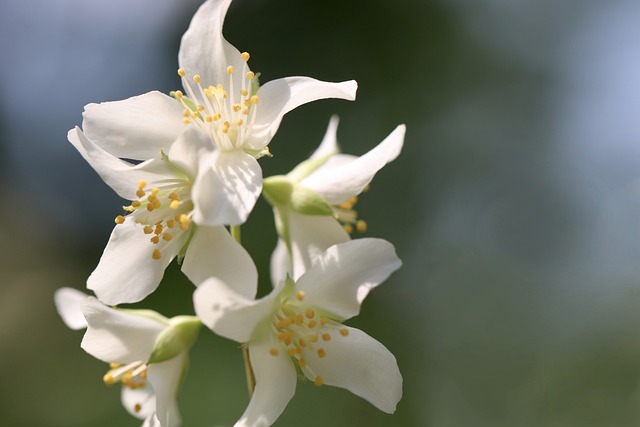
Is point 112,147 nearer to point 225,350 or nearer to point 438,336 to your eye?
point 225,350

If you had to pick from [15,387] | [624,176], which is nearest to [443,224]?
[624,176]

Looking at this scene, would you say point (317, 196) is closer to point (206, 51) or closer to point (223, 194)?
point (223, 194)

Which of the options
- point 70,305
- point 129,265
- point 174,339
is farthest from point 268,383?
point 70,305

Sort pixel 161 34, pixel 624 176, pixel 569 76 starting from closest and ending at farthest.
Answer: pixel 624 176 < pixel 161 34 < pixel 569 76

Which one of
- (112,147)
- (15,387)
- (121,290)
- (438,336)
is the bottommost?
(15,387)

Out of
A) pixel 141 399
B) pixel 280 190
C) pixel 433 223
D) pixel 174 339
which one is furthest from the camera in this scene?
pixel 433 223

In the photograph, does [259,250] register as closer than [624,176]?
Yes

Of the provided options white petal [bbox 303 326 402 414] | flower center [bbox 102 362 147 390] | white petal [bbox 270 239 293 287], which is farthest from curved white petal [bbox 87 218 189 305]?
white petal [bbox 270 239 293 287]
